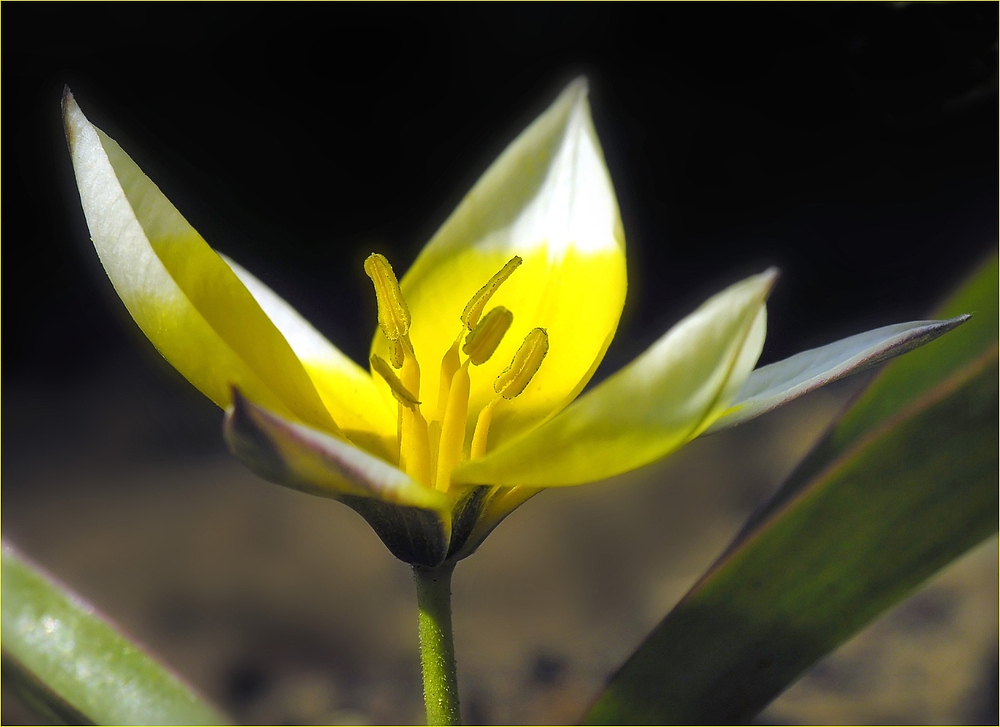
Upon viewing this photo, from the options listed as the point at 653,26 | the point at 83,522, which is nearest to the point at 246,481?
the point at 83,522

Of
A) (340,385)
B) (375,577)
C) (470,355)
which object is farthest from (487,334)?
(375,577)

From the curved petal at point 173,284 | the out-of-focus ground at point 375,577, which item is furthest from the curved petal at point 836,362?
the out-of-focus ground at point 375,577

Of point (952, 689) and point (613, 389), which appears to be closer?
point (613, 389)

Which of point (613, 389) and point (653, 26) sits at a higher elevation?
point (653, 26)

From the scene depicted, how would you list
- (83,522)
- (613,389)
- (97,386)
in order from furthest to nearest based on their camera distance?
(97,386) < (83,522) < (613,389)

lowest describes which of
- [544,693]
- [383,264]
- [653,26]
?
[544,693]

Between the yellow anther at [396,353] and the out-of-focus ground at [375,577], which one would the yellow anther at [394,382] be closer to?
the yellow anther at [396,353]

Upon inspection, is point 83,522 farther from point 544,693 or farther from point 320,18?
point 320,18
